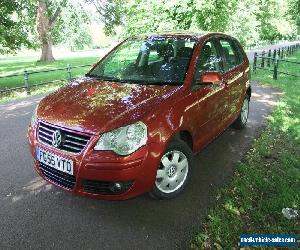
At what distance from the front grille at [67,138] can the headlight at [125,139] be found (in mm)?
173

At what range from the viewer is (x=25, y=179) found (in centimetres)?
477

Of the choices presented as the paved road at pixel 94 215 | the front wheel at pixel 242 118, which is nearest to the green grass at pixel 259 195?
the paved road at pixel 94 215

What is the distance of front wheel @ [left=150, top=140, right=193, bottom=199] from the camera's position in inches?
153

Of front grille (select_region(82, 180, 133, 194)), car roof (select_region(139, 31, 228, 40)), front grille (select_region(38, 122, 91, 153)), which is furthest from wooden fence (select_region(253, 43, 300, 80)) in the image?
front grille (select_region(38, 122, 91, 153))

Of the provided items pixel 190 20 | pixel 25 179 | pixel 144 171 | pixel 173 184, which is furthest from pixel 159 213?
pixel 190 20

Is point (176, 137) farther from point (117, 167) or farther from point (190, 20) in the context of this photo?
point (190, 20)

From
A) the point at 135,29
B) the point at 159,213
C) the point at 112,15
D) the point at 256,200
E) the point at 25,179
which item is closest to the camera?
the point at 159,213

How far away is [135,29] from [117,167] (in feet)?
33.5

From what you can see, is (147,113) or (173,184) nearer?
(147,113)

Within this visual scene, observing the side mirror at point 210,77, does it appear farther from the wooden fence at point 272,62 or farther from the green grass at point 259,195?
the wooden fence at point 272,62

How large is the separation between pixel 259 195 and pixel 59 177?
236cm

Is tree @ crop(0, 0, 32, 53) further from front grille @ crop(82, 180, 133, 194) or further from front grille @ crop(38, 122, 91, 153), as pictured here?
front grille @ crop(82, 180, 133, 194)

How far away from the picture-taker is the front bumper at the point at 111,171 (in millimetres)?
3406

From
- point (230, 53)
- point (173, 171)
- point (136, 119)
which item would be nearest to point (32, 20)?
point (230, 53)
